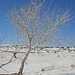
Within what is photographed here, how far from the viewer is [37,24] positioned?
3.56 m

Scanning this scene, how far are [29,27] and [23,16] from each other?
0.49 m

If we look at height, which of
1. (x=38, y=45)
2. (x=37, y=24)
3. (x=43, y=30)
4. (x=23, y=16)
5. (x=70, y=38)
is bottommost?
(x=38, y=45)

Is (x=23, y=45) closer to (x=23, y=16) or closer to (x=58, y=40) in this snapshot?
(x=23, y=16)

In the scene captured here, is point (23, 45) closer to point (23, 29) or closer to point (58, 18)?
point (23, 29)

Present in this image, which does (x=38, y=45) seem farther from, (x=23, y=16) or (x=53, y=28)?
(x=23, y=16)

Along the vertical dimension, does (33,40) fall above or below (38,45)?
above

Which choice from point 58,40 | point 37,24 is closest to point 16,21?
point 37,24

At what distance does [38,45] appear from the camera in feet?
11.5

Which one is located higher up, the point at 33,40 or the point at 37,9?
the point at 37,9

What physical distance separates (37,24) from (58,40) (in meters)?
1.02

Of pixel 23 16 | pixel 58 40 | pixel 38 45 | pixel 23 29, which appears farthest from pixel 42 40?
pixel 23 16

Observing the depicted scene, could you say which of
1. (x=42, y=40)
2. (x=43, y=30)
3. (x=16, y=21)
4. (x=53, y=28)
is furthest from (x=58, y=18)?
(x=16, y=21)

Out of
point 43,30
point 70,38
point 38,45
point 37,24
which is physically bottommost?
point 38,45

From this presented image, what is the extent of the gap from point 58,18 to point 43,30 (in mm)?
736
